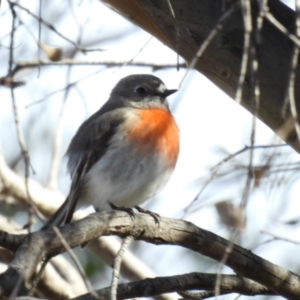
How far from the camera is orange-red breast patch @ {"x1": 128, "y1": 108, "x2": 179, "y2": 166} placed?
→ 5.84m

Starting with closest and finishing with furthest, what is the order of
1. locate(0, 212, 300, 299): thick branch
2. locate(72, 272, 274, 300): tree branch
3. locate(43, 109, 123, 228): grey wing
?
locate(72, 272, 274, 300): tree branch < locate(0, 212, 300, 299): thick branch < locate(43, 109, 123, 228): grey wing

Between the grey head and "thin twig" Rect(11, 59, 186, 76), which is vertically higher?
the grey head

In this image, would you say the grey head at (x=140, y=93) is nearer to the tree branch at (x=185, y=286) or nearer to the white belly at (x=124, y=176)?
the white belly at (x=124, y=176)

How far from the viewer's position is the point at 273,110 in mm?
4098

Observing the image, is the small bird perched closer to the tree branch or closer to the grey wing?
the grey wing

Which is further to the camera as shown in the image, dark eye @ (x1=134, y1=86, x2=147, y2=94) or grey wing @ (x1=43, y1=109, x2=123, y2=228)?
dark eye @ (x1=134, y1=86, x2=147, y2=94)

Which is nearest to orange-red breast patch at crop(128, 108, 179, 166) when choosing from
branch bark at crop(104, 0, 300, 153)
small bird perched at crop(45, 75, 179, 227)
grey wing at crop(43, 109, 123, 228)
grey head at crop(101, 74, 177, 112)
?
small bird perched at crop(45, 75, 179, 227)

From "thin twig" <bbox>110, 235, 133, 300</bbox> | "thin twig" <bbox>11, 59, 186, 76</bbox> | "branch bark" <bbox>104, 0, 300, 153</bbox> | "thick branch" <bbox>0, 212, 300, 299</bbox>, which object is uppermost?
"thin twig" <bbox>11, 59, 186, 76</bbox>

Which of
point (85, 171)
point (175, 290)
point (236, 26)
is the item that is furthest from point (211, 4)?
point (85, 171)

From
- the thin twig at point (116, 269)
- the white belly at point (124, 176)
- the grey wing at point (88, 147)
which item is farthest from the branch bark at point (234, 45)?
the grey wing at point (88, 147)

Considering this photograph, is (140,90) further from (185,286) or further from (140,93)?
(185,286)

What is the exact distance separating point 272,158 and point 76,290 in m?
2.76

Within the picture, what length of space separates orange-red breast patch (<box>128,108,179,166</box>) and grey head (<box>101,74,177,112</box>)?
1.09 ft

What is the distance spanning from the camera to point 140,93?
6.70 m
